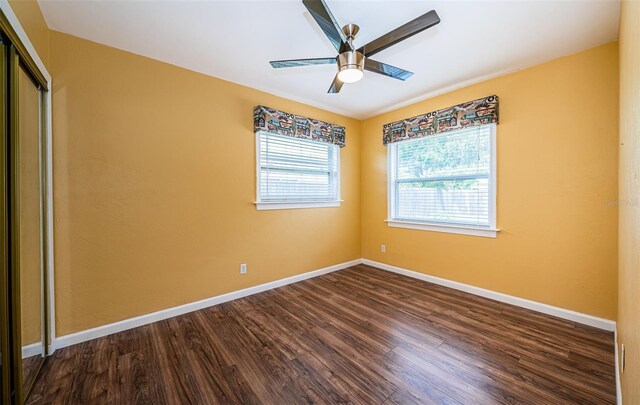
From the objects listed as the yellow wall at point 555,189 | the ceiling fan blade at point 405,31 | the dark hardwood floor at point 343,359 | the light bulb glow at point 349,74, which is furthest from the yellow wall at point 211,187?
the ceiling fan blade at point 405,31

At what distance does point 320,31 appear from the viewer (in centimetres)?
207

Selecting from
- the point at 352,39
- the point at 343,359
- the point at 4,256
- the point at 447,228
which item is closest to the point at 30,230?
the point at 4,256

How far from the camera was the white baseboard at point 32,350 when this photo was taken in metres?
1.56

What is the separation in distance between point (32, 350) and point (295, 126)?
3.07 metres

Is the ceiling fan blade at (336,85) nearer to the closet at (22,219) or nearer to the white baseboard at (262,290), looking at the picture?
the closet at (22,219)

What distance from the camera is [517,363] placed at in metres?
1.80

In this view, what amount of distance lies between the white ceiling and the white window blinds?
842mm

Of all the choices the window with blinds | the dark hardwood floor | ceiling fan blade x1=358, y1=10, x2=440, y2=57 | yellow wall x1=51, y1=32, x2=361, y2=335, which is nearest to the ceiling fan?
ceiling fan blade x1=358, y1=10, x2=440, y2=57

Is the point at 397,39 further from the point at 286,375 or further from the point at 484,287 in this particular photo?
the point at 484,287

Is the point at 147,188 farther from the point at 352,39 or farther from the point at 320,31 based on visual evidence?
the point at 352,39

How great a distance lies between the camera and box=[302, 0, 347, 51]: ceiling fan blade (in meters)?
1.47

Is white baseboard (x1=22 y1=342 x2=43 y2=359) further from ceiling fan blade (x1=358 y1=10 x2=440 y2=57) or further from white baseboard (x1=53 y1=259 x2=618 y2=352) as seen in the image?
ceiling fan blade (x1=358 y1=10 x2=440 y2=57)

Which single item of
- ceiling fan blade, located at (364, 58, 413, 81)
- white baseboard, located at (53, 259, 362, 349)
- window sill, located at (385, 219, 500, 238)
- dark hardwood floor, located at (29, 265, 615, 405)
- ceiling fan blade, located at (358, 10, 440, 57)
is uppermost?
ceiling fan blade, located at (358, 10, 440, 57)

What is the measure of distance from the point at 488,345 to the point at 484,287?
110 centimetres
